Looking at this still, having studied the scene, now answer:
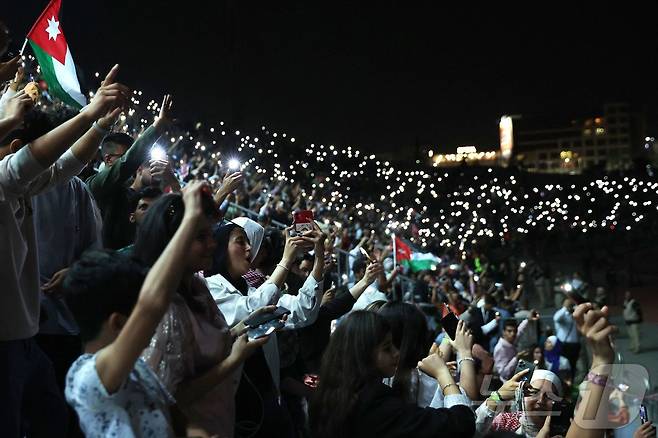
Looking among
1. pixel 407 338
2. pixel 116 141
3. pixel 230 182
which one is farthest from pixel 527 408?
pixel 116 141

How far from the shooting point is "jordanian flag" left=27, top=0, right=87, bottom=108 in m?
4.92

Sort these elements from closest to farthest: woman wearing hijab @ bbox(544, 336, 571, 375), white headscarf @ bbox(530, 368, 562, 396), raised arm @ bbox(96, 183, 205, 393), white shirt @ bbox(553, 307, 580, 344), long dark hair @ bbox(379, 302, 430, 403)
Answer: raised arm @ bbox(96, 183, 205, 393) < long dark hair @ bbox(379, 302, 430, 403) < white headscarf @ bbox(530, 368, 562, 396) < woman wearing hijab @ bbox(544, 336, 571, 375) < white shirt @ bbox(553, 307, 580, 344)

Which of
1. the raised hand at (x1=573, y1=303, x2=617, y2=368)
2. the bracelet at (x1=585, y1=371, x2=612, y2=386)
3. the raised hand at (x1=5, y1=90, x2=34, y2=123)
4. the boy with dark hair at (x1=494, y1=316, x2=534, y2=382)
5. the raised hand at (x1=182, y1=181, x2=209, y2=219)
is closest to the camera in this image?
the raised hand at (x1=182, y1=181, x2=209, y2=219)

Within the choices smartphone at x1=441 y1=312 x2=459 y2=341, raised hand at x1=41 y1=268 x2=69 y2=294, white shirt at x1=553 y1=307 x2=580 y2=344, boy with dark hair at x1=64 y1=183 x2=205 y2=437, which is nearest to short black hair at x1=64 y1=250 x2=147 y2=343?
boy with dark hair at x1=64 y1=183 x2=205 y2=437

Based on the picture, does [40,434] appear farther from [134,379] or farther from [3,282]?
[134,379]

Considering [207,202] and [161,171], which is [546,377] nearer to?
[161,171]

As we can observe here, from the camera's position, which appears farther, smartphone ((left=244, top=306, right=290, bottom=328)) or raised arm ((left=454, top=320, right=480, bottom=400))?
raised arm ((left=454, top=320, right=480, bottom=400))

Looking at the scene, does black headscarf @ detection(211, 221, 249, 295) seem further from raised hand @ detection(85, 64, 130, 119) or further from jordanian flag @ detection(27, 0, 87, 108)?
jordanian flag @ detection(27, 0, 87, 108)

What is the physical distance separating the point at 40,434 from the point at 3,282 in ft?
2.30

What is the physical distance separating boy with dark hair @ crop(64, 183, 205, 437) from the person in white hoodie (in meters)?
1.20

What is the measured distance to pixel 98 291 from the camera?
246cm

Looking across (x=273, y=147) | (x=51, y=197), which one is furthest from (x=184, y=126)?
(x=51, y=197)

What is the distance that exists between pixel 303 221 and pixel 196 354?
2.00m

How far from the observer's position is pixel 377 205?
202ft
